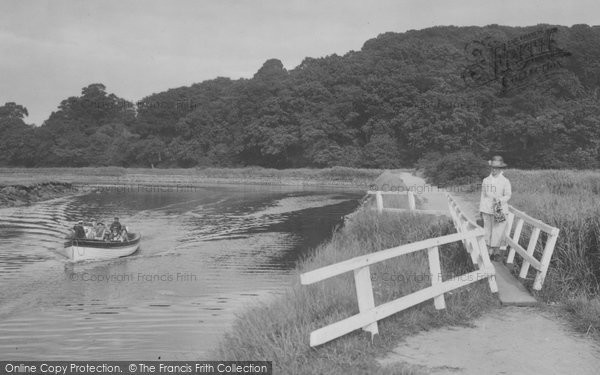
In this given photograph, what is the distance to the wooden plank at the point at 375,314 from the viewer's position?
6.14 m

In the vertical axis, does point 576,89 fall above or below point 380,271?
above

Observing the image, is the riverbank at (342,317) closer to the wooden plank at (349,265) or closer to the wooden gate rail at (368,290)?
the wooden gate rail at (368,290)

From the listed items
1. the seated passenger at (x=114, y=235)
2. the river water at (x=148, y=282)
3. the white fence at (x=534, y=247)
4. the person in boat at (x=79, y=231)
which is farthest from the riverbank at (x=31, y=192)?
the white fence at (x=534, y=247)

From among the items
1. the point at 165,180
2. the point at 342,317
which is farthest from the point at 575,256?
the point at 165,180

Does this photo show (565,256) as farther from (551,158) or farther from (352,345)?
(551,158)

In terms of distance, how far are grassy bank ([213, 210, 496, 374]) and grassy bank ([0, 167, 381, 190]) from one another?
188ft

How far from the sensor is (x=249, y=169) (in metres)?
85.3

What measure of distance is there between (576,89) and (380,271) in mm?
86221

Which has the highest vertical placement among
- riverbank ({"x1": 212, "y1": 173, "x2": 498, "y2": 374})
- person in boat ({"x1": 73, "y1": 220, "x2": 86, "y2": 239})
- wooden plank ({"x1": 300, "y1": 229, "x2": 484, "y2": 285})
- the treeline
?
the treeline

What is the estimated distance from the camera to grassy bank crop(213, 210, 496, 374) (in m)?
6.13

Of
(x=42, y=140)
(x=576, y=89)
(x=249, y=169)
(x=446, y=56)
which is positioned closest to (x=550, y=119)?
(x=576, y=89)

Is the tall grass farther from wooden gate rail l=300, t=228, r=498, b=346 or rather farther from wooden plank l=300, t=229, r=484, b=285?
wooden plank l=300, t=229, r=484, b=285

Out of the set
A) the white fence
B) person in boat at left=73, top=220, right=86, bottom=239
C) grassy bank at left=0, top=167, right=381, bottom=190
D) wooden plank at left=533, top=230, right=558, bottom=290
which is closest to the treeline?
grassy bank at left=0, top=167, right=381, bottom=190

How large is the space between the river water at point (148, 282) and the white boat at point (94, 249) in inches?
16.0
